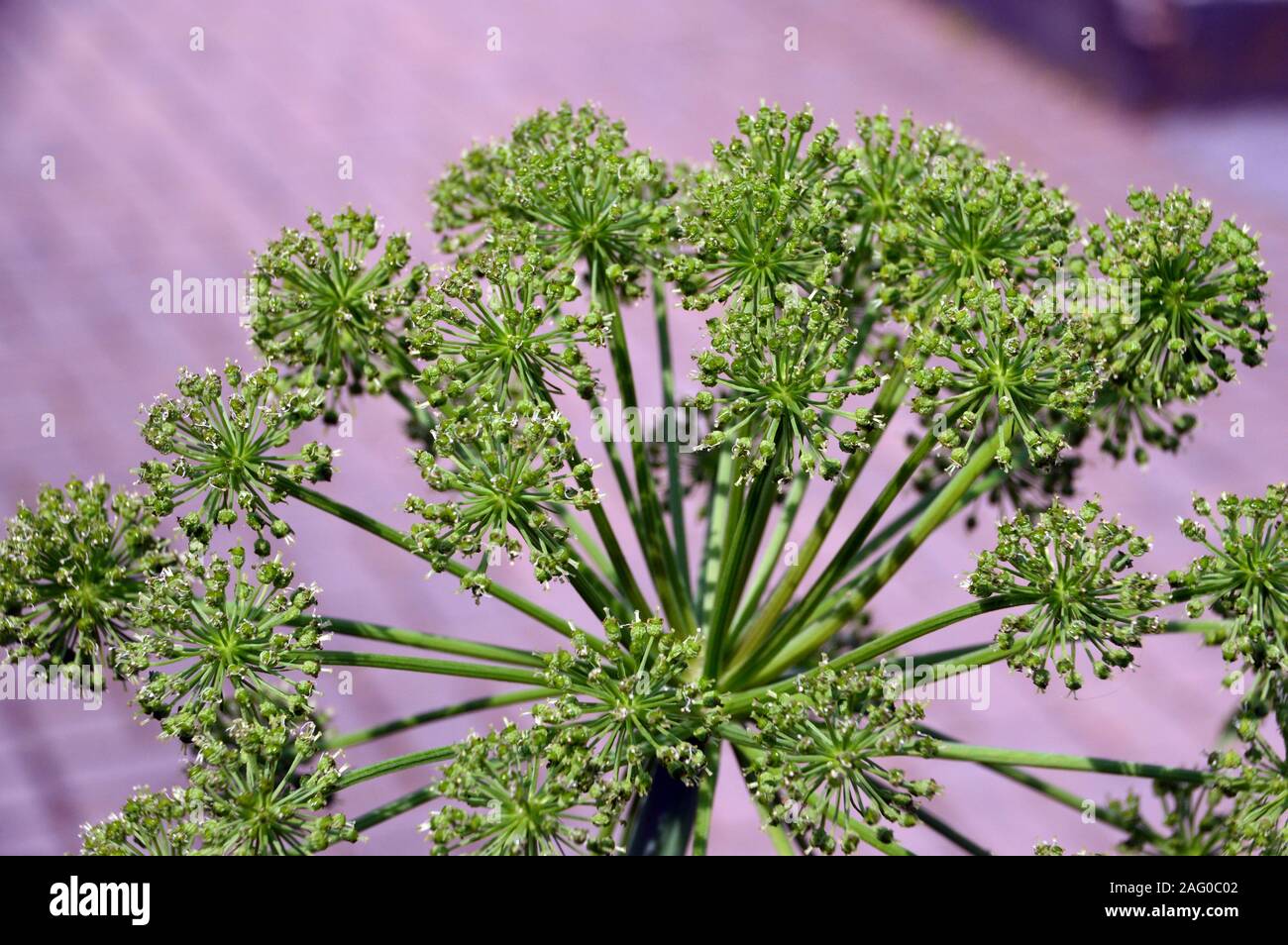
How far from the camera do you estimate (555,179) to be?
89.4 inches

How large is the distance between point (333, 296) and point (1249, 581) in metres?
1.60

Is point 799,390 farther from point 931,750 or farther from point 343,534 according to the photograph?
point 343,534

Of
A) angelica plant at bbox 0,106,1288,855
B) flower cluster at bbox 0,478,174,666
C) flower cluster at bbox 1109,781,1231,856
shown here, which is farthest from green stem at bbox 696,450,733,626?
flower cluster at bbox 0,478,174,666

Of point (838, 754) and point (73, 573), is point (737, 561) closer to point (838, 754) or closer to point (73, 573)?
point (838, 754)

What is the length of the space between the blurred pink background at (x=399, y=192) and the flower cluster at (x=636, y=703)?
158 inches

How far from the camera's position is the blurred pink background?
641 centimetres

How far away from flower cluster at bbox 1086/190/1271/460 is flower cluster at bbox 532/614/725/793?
0.90 meters

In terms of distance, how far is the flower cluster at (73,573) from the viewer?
2.14 m

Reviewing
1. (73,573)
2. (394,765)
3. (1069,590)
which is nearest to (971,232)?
(1069,590)

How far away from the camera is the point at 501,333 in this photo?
2.10 m

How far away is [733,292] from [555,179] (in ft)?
1.28

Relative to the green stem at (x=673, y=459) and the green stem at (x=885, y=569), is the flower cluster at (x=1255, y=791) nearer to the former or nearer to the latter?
the green stem at (x=885, y=569)

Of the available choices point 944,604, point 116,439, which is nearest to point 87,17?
point 116,439

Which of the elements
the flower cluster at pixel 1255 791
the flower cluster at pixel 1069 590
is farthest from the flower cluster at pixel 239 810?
the flower cluster at pixel 1255 791
